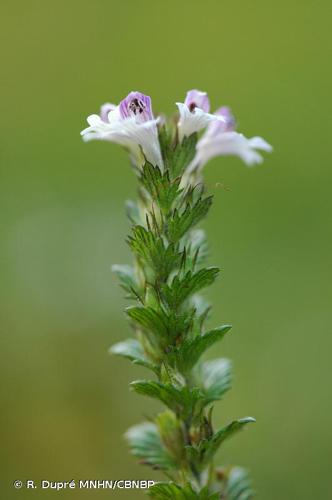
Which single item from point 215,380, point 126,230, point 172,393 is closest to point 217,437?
point 172,393

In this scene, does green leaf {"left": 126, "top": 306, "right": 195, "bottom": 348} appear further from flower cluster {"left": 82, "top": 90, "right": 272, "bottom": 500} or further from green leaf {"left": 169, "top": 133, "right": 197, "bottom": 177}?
green leaf {"left": 169, "top": 133, "right": 197, "bottom": 177}

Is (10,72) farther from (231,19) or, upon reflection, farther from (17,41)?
(231,19)

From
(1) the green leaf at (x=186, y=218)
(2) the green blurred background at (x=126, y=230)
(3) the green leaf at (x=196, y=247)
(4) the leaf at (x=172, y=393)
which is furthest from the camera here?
(2) the green blurred background at (x=126, y=230)

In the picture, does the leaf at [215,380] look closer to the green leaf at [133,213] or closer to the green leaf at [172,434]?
the green leaf at [172,434]

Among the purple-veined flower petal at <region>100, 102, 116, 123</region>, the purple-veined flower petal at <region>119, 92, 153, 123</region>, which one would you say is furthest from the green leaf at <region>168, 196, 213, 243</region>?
the purple-veined flower petal at <region>100, 102, 116, 123</region>

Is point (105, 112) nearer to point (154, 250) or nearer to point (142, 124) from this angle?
point (142, 124)

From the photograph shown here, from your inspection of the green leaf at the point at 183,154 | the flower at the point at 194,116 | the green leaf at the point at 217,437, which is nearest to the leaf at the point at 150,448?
the green leaf at the point at 217,437

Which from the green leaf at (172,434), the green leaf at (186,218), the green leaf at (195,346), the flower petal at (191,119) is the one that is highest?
the flower petal at (191,119)

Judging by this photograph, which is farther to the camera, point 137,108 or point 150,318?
point 137,108
